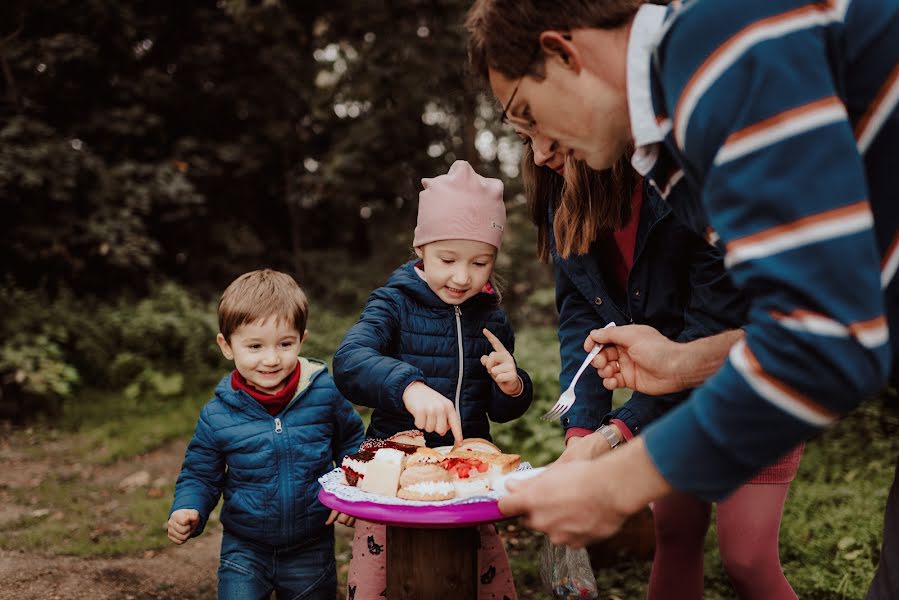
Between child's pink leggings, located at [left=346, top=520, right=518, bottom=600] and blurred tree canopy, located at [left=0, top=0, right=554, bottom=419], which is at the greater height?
blurred tree canopy, located at [left=0, top=0, right=554, bottom=419]

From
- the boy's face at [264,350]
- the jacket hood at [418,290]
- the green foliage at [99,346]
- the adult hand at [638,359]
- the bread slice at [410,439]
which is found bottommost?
the bread slice at [410,439]

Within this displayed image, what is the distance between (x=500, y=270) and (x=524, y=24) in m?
8.00

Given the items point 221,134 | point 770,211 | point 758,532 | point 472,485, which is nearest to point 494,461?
point 472,485

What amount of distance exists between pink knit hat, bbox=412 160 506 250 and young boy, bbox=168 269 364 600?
1.83 ft

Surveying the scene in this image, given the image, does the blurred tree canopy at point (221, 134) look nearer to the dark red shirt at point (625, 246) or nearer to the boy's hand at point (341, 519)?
the boy's hand at point (341, 519)

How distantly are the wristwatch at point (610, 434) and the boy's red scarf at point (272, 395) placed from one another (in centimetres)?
112

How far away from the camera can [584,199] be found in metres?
2.44

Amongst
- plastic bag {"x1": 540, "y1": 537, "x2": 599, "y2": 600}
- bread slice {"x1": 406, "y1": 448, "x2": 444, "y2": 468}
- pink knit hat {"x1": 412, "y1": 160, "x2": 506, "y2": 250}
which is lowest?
plastic bag {"x1": 540, "y1": 537, "x2": 599, "y2": 600}

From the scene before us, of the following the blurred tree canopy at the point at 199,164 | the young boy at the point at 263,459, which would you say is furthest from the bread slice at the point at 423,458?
the blurred tree canopy at the point at 199,164

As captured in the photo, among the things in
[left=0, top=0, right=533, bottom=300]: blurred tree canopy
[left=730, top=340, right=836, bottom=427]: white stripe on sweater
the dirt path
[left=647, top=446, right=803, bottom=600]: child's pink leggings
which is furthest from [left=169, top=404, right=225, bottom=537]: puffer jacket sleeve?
[left=0, top=0, right=533, bottom=300]: blurred tree canopy

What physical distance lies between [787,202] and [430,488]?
1322 millimetres

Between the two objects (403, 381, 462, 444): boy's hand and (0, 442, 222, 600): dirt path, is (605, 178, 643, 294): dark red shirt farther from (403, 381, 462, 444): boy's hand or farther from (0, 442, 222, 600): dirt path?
(0, 442, 222, 600): dirt path

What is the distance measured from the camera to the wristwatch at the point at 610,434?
2424 mm

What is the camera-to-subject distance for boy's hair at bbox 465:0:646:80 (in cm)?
146
